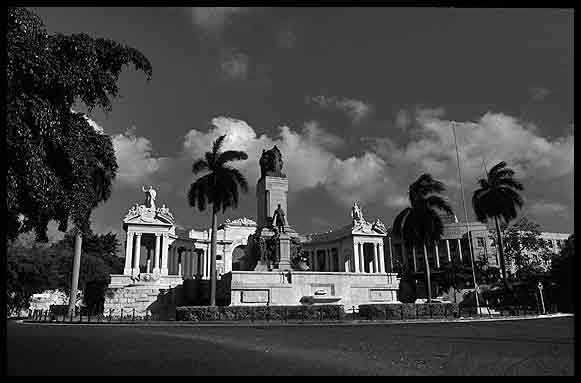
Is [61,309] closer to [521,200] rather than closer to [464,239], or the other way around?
[521,200]

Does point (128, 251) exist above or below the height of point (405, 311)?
above

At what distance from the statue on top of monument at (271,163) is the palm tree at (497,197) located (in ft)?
87.9

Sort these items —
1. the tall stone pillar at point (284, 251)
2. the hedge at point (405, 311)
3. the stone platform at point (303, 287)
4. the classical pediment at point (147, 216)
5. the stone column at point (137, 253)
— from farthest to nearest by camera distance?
the classical pediment at point (147, 216) → the stone column at point (137, 253) → the tall stone pillar at point (284, 251) → the stone platform at point (303, 287) → the hedge at point (405, 311)

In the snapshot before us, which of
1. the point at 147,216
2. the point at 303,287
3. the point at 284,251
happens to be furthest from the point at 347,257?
the point at 303,287

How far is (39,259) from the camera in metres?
49.6

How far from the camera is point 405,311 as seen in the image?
3206 centimetres

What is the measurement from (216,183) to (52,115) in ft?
89.8

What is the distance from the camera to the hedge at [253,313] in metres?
29.4

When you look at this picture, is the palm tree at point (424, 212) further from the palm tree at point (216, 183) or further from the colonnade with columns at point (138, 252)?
the colonnade with columns at point (138, 252)

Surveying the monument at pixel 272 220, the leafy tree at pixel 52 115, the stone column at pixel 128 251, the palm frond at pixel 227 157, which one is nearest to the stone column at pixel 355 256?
the stone column at pixel 128 251

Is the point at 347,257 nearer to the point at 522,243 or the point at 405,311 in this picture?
the point at 522,243

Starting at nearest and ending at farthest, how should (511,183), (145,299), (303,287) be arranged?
(303,287), (145,299), (511,183)

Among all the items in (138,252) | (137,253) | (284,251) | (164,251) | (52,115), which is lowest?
(284,251)

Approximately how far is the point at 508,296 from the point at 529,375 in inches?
1852
